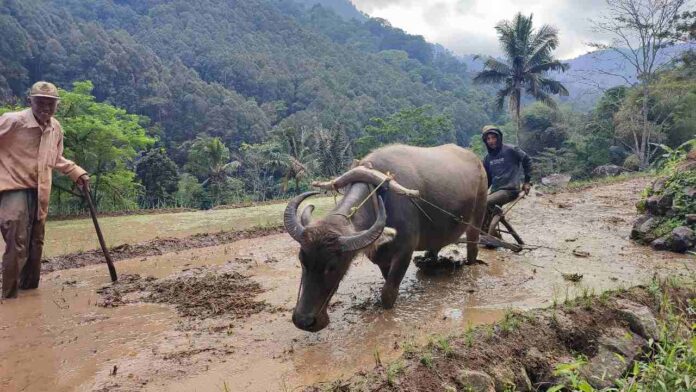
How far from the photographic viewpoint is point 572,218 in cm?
1141

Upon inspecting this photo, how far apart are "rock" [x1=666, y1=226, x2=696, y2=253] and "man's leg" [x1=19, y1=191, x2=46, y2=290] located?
8.81 metres

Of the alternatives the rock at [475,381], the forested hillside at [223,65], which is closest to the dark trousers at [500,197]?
the rock at [475,381]

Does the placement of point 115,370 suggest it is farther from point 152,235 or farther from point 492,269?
point 152,235

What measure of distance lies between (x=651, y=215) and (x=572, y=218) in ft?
9.68

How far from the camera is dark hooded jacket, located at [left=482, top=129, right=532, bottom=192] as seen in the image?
302 inches

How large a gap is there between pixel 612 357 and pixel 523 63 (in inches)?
1406

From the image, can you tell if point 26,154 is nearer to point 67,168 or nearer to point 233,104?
point 67,168

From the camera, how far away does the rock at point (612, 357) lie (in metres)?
4.06

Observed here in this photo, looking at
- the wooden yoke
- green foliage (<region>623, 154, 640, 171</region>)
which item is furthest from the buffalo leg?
green foliage (<region>623, 154, 640, 171</region>)

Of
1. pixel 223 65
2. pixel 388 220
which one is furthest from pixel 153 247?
pixel 223 65

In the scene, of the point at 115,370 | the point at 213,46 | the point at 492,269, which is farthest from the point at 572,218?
the point at 213,46

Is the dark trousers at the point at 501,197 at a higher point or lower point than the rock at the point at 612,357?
higher

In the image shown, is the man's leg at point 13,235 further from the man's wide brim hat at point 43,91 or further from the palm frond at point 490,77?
the palm frond at point 490,77

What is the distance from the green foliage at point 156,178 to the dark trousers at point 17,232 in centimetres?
2602
